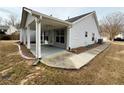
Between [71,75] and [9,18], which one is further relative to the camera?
[9,18]

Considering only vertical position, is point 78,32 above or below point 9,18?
below

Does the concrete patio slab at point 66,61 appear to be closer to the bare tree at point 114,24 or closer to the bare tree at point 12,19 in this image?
the bare tree at point 114,24

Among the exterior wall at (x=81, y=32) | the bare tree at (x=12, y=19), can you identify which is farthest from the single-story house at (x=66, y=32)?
the bare tree at (x=12, y=19)

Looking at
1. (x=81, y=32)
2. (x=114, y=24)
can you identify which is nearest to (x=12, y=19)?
(x=114, y=24)

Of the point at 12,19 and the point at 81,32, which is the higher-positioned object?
the point at 12,19

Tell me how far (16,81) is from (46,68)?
1.67 m

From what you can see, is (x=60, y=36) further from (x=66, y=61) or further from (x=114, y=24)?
(x=114, y=24)

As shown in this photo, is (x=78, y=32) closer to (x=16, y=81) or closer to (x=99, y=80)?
(x=99, y=80)

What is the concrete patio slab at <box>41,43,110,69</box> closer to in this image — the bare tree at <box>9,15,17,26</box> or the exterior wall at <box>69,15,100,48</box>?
the exterior wall at <box>69,15,100,48</box>

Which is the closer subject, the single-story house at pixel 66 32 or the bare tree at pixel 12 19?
the single-story house at pixel 66 32

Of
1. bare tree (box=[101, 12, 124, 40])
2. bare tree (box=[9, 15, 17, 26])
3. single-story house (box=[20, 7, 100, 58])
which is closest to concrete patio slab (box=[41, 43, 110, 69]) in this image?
single-story house (box=[20, 7, 100, 58])

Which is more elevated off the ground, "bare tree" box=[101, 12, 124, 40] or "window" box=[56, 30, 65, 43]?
"bare tree" box=[101, 12, 124, 40]
